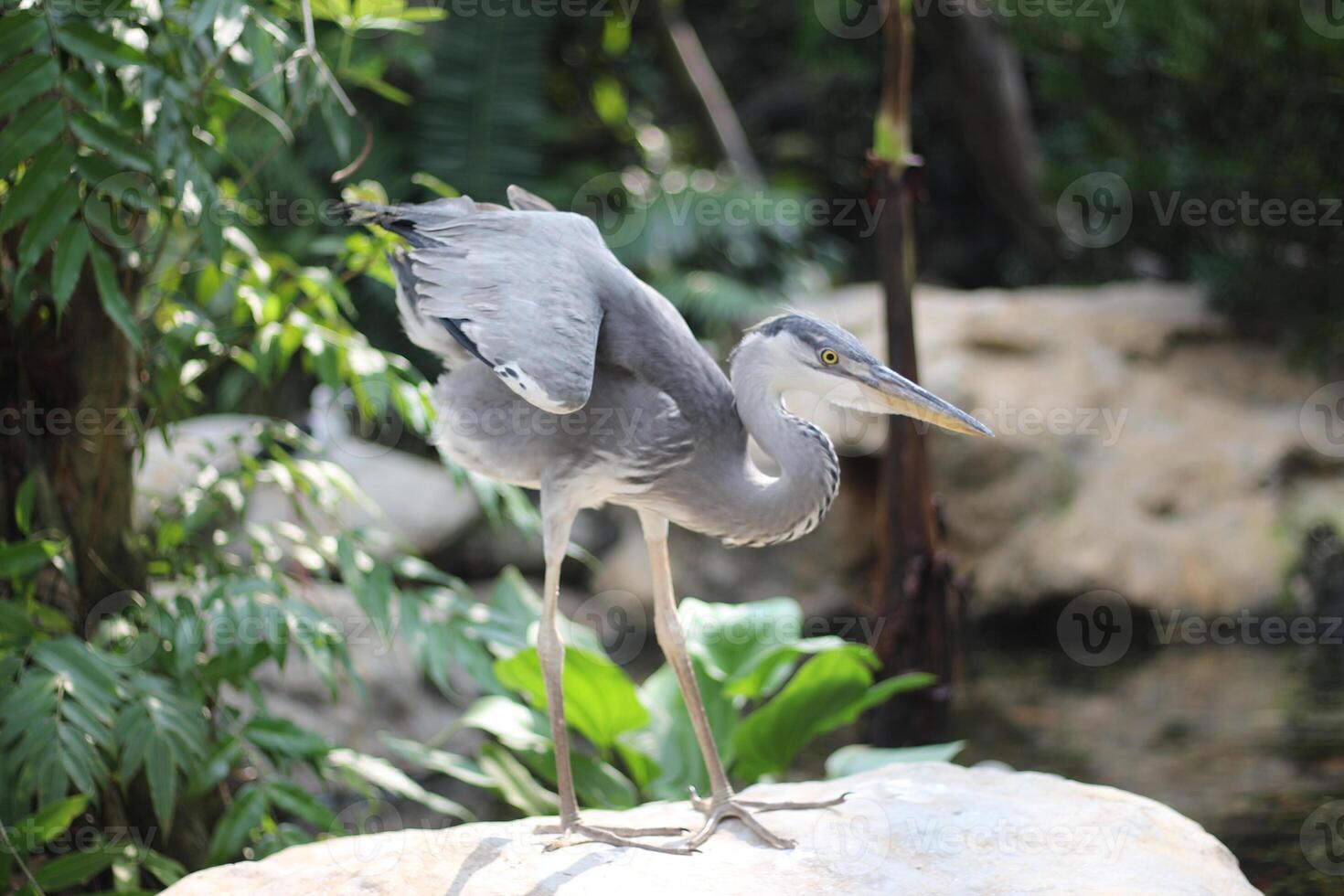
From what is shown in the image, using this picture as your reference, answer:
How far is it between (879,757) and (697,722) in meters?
1.06

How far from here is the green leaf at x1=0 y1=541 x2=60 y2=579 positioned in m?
3.04

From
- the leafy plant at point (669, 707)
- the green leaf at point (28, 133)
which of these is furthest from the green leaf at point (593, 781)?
the green leaf at point (28, 133)

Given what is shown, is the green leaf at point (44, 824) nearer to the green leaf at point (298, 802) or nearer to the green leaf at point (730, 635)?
the green leaf at point (298, 802)

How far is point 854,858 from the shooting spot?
271cm

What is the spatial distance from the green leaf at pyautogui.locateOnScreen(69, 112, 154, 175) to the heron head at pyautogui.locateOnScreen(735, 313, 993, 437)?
4.74 ft

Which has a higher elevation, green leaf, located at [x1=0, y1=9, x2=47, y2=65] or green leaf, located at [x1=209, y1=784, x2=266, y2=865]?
green leaf, located at [x1=0, y1=9, x2=47, y2=65]

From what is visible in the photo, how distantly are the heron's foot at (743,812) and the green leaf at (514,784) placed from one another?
100cm

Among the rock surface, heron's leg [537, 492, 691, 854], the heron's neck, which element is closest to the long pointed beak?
the heron's neck

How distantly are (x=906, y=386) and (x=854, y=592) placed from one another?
12.6 ft

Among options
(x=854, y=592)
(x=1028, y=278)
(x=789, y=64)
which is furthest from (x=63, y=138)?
(x=789, y=64)

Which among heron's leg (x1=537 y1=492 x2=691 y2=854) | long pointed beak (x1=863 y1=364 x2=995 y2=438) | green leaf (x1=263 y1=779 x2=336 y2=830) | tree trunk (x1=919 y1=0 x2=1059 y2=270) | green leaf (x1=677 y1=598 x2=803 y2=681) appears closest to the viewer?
long pointed beak (x1=863 y1=364 x2=995 y2=438)

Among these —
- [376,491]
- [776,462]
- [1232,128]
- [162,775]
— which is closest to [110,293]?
[162,775]

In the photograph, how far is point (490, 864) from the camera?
2.69 meters

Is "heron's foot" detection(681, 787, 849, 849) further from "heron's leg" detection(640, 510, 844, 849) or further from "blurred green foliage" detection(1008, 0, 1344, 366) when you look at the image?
"blurred green foliage" detection(1008, 0, 1344, 366)
